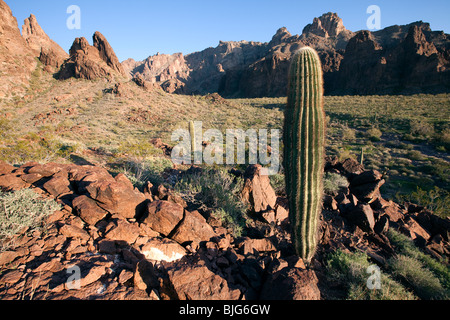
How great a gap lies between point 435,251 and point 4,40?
38.2 metres

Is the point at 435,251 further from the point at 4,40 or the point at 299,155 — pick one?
the point at 4,40

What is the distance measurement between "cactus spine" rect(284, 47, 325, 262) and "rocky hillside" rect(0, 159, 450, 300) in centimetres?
47

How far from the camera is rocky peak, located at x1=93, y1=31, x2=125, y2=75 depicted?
2861 centimetres

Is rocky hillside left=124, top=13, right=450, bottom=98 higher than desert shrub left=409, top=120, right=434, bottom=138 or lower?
higher

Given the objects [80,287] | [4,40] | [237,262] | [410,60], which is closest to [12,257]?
[80,287]

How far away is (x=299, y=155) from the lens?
318 cm

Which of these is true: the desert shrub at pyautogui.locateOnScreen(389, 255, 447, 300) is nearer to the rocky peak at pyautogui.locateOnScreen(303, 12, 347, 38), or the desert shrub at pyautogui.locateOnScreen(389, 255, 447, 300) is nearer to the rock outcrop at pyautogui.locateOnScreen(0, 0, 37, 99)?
the rock outcrop at pyautogui.locateOnScreen(0, 0, 37, 99)

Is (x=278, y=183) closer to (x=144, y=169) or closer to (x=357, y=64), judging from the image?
(x=144, y=169)

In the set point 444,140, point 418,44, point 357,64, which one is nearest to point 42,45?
point 444,140

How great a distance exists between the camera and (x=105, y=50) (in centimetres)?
2867

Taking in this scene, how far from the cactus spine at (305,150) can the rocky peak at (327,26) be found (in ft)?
292

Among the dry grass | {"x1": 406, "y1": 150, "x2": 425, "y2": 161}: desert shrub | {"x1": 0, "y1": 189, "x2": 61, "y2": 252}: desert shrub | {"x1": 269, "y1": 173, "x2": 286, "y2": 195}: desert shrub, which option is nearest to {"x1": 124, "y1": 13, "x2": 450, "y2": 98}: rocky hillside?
the dry grass

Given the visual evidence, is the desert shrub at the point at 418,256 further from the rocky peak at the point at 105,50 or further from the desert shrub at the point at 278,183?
the rocky peak at the point at 105,50

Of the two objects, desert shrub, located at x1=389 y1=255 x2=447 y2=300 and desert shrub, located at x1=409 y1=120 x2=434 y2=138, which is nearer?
desert shrub, located at x1=389 y1=255 x2=447 y2=300
